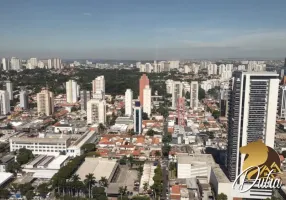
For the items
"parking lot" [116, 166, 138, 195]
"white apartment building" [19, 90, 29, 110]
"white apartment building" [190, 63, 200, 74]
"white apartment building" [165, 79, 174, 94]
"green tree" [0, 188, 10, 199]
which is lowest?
"parking lot" [116, 166, 138, 195]

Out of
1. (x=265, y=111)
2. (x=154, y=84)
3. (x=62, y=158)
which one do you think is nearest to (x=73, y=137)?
(x=62, y=158)

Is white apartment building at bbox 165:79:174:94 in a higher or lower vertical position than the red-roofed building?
higher

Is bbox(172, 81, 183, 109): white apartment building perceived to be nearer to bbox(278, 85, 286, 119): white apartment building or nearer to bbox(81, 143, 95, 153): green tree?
bbox(278, 85, 286, 119): white apartment building

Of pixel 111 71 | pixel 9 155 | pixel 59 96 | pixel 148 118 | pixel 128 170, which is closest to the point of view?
pixel 128 170

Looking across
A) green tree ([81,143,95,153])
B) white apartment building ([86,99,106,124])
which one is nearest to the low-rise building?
green tree ([81,143,95,153])

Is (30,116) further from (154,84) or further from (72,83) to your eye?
(154,84)

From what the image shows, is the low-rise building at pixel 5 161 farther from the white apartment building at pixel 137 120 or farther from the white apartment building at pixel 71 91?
the white apartment building at pixel 71 91
